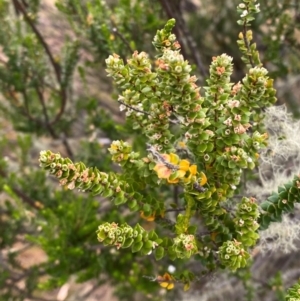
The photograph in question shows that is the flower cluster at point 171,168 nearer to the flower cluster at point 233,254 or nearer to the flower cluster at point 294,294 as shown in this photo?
the flower cluster at point 233,254

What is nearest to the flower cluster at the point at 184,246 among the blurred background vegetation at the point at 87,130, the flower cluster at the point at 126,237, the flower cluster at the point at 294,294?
the flower cluster at the point at 126,237

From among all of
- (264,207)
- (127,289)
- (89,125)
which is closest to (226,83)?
(264,207)

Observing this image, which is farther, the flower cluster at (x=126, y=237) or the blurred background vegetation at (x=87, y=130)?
the blurred background vegetation at (x=87, y=130)

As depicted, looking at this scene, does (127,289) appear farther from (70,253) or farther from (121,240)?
(121,240)

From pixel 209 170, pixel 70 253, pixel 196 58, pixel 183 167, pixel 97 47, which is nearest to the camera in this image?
pixel 183 167

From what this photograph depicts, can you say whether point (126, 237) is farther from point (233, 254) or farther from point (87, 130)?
point (87, 130)

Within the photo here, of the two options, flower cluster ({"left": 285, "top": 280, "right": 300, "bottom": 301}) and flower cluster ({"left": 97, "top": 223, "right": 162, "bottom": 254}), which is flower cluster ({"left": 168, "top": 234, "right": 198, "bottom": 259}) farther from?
flower cluster ({"left": 285, "top": 280, "right": 300, "bottom": 301})

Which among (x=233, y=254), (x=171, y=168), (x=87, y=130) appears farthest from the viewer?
(x=87, y=130)

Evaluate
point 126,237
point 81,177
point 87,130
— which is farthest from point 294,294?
point 87,130

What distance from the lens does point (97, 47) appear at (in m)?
1.79

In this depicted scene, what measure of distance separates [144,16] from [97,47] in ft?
0.84

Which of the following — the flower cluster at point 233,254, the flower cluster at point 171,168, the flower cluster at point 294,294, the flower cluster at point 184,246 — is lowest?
the flower cluster at point 294,294

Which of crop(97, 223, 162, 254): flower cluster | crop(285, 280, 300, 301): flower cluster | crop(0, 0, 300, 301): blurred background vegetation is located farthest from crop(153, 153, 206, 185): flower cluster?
crop(0, 0, 300, 301): blurred background vegetation

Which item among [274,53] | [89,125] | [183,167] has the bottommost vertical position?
[183,167]
